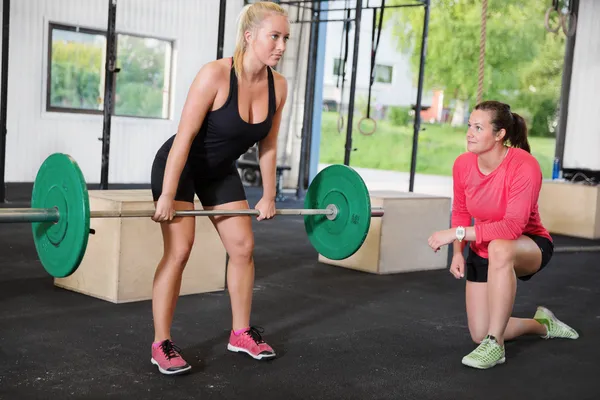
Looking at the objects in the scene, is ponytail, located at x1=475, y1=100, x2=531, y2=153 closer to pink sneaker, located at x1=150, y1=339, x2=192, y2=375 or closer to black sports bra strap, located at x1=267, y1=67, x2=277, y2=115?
black sports bra strap, located at x1=267, y1=67, x2=277, y2=115

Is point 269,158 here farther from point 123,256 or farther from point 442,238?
point 123,256

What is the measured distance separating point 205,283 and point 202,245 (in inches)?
6.5

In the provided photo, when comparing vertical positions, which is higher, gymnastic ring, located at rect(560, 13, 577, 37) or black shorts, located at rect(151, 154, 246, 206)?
gymnastic ring, located at rect(560, 13, 577, 37)

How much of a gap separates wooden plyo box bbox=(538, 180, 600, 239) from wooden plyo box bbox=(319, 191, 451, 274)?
245 cm

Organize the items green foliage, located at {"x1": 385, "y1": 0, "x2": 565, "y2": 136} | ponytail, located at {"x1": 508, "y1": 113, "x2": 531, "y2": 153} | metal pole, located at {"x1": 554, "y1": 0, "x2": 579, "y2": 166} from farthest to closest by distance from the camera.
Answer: green foliage, located at {"x1": 385, "y1": 0, "x2": 565, "y2": 136} < metal pole, located at {"x1": 554, "y1": 0, "x2": 579, "y2": 166} < ponytail, located at {"x1": 508, "y1": 113, "x2": 531, "y2": 153}

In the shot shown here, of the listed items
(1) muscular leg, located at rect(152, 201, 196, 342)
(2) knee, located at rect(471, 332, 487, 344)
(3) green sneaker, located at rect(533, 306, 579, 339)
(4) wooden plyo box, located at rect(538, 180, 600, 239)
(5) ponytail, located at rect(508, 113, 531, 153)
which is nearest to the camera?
(1) muscular leg, located at rect(152, 201, 196, 342)

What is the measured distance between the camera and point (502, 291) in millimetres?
2232

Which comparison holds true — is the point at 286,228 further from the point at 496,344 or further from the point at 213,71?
the point at 213,71

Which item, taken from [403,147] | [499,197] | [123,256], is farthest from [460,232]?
[403,147]

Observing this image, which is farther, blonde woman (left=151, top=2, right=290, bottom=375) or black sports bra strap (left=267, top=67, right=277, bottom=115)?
black sports bra strap (left=267, top=67, right=277, bottom=115)

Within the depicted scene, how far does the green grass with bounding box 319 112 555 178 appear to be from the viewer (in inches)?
532

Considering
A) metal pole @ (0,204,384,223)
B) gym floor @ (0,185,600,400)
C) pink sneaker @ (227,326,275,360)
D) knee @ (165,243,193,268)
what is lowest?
gym floor @ (0,185,600,400)

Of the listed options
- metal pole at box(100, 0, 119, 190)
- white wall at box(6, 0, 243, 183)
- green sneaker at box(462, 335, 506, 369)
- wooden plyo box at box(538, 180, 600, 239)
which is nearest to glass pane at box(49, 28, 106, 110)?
white wall at box(6, 0, 243, 183)

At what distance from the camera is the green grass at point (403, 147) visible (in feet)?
44.3
